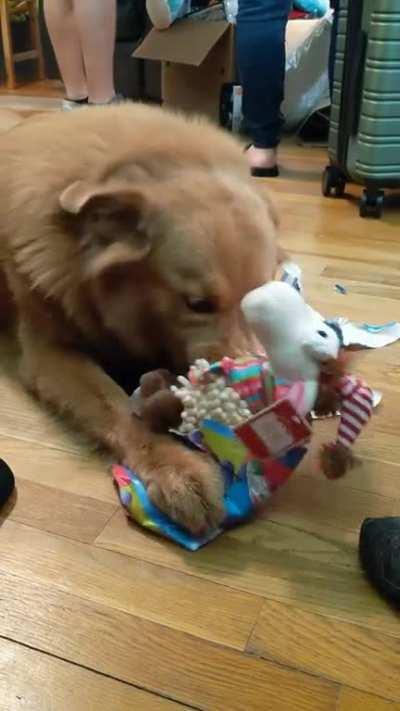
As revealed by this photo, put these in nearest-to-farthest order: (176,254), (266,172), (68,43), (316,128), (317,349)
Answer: (317,349)
(176,254)
(266,172)
(68,43)
(316,128)

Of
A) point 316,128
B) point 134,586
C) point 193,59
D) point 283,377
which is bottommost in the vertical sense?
point 316,128

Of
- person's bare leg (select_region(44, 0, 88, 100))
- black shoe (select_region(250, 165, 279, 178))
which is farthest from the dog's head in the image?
person's bare leg (select_region(44, 0, 88, 100))

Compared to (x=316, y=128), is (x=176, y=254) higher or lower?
higher

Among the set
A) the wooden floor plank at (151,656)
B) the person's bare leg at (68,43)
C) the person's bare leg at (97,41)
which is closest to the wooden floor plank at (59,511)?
the wooden floor plank at (151,656)

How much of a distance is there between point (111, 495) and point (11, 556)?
0.19 metres

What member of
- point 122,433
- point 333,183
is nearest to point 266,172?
point 333,183

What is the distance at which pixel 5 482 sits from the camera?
1157mm

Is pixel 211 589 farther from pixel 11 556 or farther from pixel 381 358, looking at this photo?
pixel 381 358

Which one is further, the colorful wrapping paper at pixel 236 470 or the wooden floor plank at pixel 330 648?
the colorful wrapping paper at pixel 236 470

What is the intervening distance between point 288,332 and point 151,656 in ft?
1.39

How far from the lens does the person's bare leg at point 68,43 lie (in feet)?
10.5

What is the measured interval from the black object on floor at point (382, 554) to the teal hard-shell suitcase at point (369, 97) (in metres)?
1.71

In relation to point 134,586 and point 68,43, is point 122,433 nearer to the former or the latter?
point 134,586

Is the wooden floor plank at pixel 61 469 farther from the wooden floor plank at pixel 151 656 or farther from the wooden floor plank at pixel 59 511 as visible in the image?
the wooden floor plank at pixel 151 656
